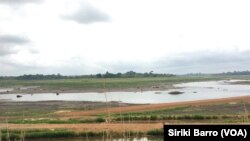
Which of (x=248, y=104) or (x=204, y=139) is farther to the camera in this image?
(x=248, y=104)

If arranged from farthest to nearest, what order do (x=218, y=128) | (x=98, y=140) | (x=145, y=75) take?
1. (x=145, y=75)
2. (x=98, y=140)
3. (x=218, y=128)

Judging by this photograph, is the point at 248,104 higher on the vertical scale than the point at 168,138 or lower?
lower

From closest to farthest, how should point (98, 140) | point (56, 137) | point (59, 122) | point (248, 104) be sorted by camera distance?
point (98, 140), point (56, 137), point (59, 122), point (248, 104)

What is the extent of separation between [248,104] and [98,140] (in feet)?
89.4

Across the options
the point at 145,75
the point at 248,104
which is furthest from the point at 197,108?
the point at 145,75

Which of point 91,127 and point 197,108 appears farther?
point 197,108

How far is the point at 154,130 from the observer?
24.9 metres

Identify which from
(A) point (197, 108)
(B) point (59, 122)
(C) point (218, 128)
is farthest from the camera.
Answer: (A) point (197, 108)

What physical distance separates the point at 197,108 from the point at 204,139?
39.3m

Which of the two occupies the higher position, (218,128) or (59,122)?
(218,128)

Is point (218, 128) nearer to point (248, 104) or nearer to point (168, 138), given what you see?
point (168, 138)

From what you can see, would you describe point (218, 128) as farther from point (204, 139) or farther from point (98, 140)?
point (98, 140)

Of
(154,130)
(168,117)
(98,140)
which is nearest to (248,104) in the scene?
(168,117)

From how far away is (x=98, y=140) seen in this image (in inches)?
942
